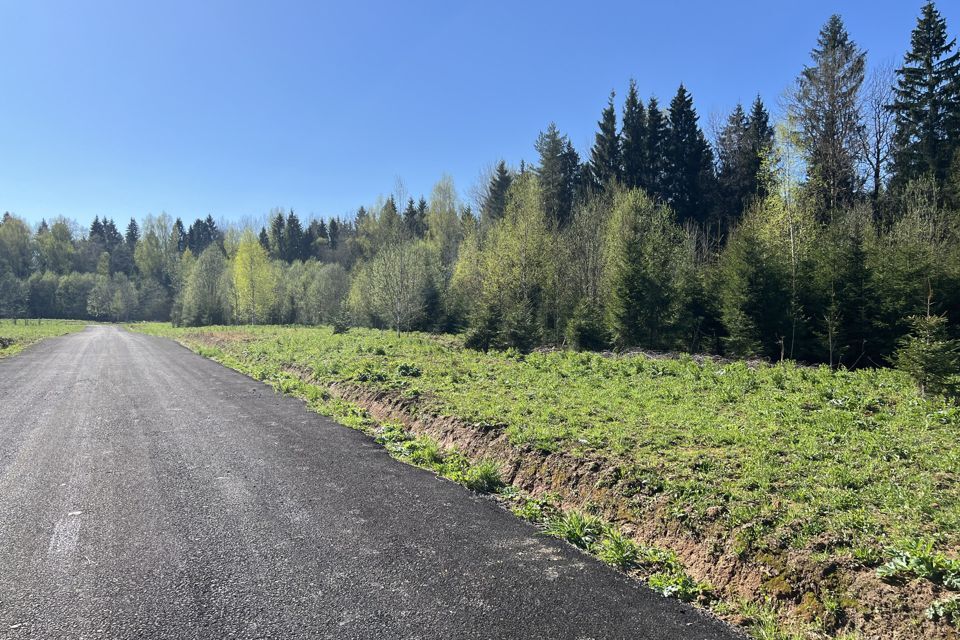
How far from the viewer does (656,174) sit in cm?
3906

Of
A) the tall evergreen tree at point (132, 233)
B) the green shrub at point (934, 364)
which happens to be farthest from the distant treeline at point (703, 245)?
the tall evergreen tree at point (132, 233)

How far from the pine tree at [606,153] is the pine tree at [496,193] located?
826 centimetres

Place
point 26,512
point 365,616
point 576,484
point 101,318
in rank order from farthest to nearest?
1. point 101,318
2. point 576,484
3. point 26,512
4. point 365,616

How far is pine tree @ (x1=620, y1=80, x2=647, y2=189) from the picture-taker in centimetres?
3903

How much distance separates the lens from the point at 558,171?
45.0 metres

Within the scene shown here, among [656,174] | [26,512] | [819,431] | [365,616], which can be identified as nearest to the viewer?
[365,616]

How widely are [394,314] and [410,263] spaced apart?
3.62m

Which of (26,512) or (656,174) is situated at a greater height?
(656,174)

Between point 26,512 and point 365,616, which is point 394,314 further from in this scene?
point 365,616

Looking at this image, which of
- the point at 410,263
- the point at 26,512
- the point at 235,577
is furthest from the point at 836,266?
the point at 410,263

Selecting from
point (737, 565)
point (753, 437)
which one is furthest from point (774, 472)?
point (737, 565)

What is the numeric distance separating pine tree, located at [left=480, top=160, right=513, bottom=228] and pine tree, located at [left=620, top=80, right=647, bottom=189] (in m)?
11.0

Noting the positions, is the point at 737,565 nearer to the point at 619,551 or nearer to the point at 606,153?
the point at 619,551

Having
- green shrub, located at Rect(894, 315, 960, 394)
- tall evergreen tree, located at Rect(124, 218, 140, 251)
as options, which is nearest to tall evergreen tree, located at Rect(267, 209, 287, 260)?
tall evergreen tree, located at Rect(124, 218, 140, 251)
